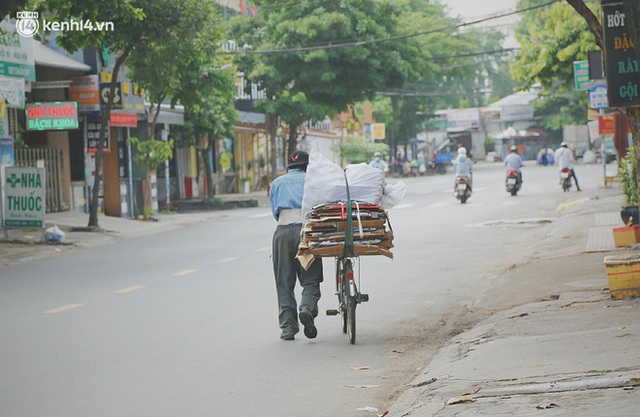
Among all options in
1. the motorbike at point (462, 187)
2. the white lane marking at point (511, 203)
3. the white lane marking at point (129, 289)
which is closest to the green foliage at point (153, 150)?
the motorbike at point (462, 187)

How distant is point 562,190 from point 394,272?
978 inches

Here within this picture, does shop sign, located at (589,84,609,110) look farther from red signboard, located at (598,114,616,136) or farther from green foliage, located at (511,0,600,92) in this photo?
red signboard, located at (598,114,616,136)

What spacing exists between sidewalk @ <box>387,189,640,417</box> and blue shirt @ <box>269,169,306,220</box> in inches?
79.2

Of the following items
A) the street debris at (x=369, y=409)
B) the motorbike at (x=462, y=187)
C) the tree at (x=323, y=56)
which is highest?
the tree at (x=323, y=56)

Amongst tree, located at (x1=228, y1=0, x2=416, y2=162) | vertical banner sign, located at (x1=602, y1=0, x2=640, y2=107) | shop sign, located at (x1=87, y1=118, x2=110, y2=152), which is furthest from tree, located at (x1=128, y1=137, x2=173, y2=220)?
vertical banner sign, located at (x1=602, y1=0, x2=640, y2=107)

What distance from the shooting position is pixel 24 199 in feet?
80.2

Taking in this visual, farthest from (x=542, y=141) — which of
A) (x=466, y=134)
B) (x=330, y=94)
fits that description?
(x=330, y=94)

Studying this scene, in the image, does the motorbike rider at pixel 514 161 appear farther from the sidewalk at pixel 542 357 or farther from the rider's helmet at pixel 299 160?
the rider's helmet at pixel 299 160

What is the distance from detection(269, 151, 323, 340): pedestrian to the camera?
A: 10609mm

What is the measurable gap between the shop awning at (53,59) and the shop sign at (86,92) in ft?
1.37

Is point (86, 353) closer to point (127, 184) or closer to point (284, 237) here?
point (284, 237)

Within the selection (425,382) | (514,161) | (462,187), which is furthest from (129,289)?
(514,161)

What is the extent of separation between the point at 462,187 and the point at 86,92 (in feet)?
38.6

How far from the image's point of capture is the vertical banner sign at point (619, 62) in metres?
12.0
